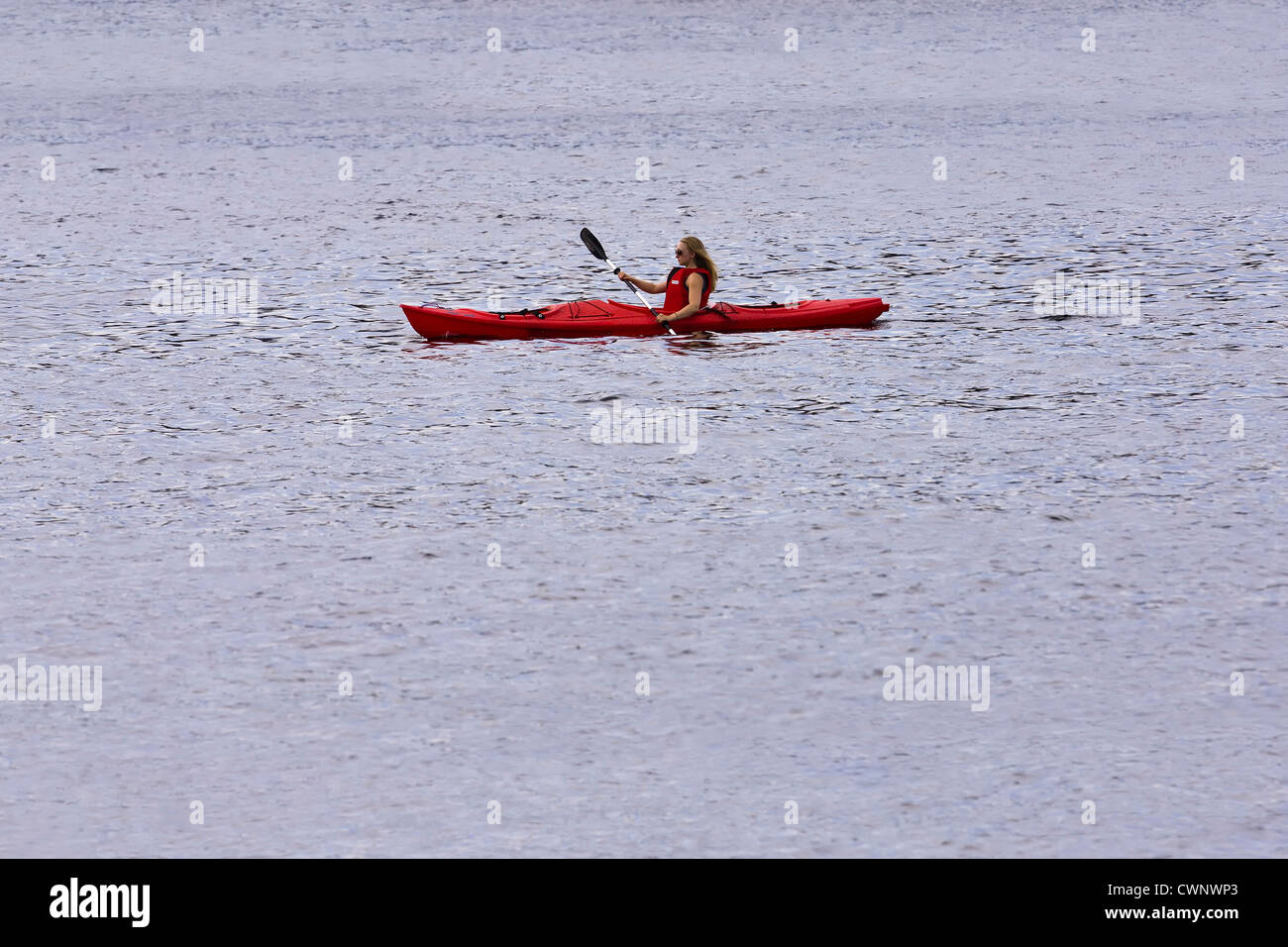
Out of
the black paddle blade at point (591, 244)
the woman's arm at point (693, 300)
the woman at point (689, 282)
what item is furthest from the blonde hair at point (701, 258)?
the black paddle blade at point (591, 244)

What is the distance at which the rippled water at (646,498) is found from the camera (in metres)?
7.17

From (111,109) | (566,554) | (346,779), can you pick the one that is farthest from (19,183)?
(346,779)

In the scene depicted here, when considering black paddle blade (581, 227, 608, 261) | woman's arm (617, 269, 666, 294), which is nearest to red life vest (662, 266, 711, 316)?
woman's arm (617, 269, 666, 294)

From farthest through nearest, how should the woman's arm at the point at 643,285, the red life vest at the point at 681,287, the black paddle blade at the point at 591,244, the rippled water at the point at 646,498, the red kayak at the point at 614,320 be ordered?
the black paddle blade at the point at 591,244 → the woman's arm at the point at 643,285 → the red life vest at the point at 681,287 → the red kayak at the point at 614,320 → the rippled water at the point at 646,498

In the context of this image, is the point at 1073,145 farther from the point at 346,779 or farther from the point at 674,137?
the point at 346,779

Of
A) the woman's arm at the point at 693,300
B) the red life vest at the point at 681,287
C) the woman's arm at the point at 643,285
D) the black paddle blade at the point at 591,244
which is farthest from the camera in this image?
the black paddle blade at the point at 591,244

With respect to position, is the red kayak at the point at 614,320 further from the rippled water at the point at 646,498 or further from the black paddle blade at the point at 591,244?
the black paddle blade at the point at 591,244

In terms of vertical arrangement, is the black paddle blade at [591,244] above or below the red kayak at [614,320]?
above

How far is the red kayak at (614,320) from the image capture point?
15.3 metres

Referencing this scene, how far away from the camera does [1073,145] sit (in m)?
24.8

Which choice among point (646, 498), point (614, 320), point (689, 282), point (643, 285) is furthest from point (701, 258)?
point (646, 498)

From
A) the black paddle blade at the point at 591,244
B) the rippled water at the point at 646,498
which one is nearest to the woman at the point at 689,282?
the rippled water at the point at 646,498

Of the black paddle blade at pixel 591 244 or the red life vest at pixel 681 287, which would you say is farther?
the black paddle blade at pixel 591 244
